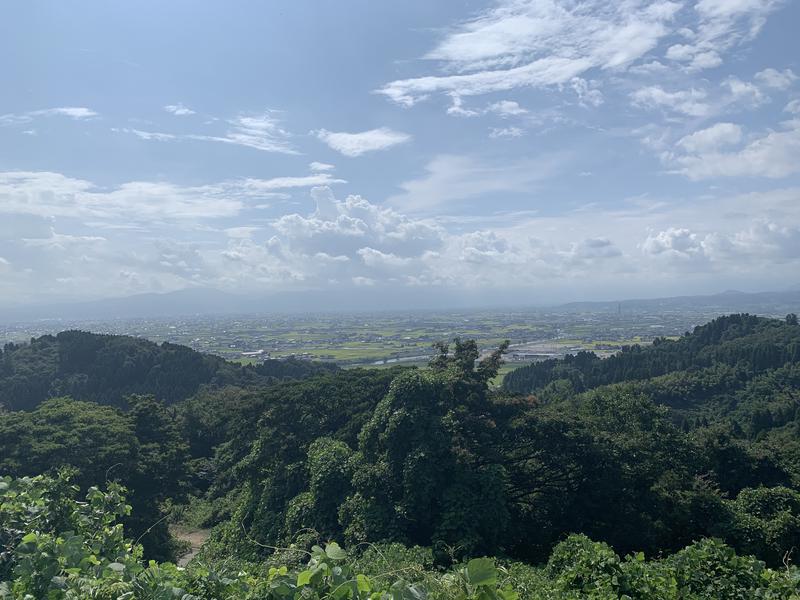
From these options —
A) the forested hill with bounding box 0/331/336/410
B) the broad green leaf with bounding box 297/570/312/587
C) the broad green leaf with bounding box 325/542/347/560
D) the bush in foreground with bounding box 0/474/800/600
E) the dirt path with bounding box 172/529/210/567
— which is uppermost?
the broad green leaf with bounding box 325/542/347/560

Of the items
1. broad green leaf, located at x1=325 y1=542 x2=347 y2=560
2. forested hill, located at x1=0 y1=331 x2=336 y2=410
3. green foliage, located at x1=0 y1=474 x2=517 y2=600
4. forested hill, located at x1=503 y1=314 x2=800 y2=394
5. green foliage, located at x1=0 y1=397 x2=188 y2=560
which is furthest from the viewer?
forested hill, located at x1=503 y1=314 x2=800 y2=394

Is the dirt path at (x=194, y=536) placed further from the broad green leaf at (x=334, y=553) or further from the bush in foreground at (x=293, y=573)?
the broad green leaf at (x=334, y=553)

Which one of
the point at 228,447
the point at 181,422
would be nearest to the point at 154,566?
the point at 228,447

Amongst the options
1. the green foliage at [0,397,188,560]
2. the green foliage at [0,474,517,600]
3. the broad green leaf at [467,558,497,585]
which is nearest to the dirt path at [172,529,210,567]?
the green foliage at [0,397,188,560]

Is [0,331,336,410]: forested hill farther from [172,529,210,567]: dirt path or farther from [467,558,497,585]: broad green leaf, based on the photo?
[467,558,497,585]: broad green leaf

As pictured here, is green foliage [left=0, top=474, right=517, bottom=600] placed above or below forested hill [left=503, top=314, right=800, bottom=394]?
above

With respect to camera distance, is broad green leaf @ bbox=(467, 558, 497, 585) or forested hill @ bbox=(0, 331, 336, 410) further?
forested hill @ bbox=(0, 331, 336, 410)

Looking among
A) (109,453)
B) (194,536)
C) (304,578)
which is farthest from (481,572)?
(194,536)
